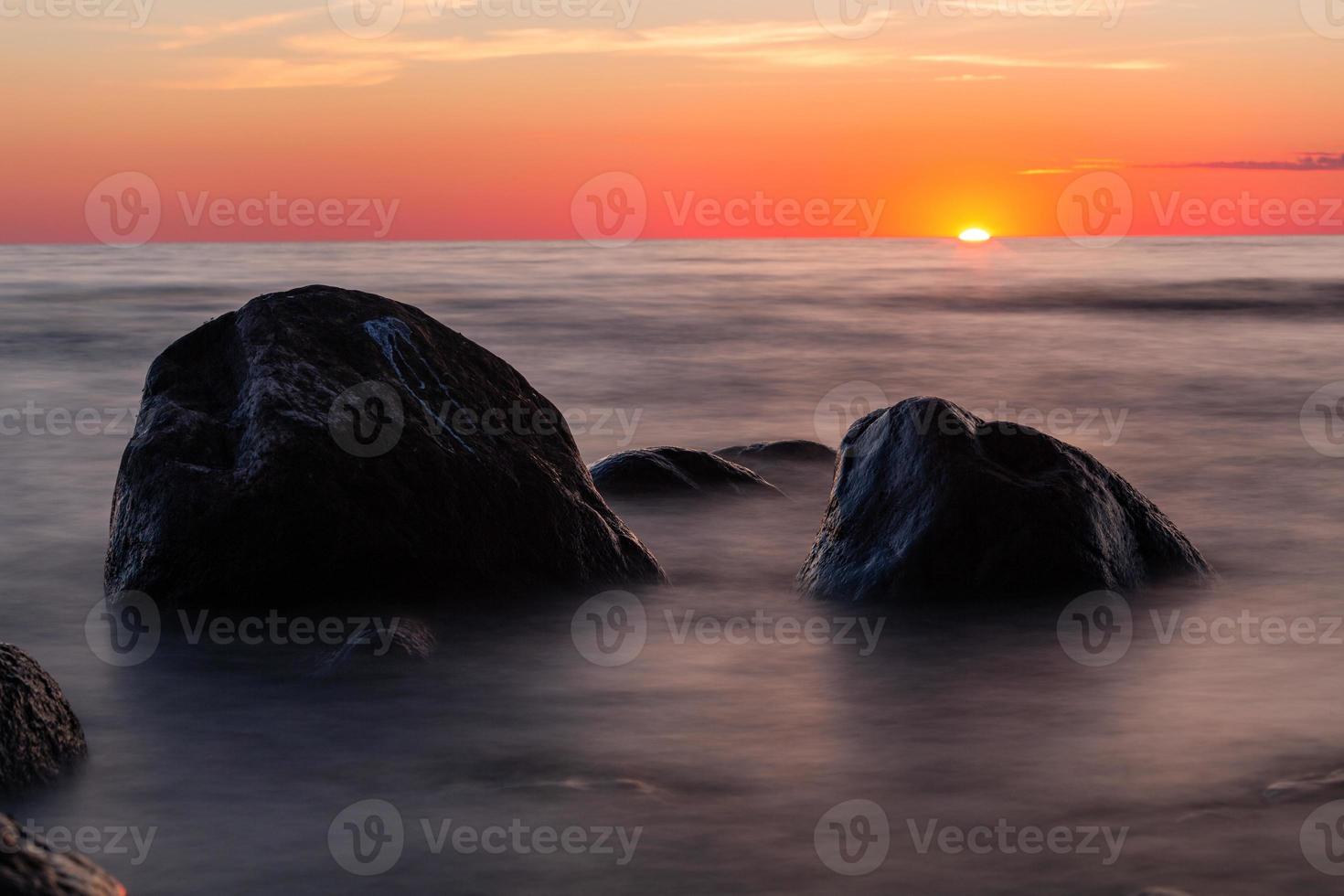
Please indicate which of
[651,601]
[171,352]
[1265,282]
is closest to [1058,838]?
[651,601]

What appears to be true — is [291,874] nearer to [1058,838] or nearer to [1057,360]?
[1058,838]
